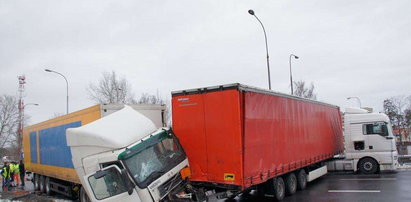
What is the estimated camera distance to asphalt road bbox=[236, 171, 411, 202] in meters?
10.3

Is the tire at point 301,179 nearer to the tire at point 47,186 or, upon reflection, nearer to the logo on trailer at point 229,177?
the logo on trailer at point 229,177

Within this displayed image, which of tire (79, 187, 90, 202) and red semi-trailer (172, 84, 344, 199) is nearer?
red semi-trailer (172, 84, 344, 199)

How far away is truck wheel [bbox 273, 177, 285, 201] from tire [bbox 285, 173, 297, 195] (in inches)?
17.9

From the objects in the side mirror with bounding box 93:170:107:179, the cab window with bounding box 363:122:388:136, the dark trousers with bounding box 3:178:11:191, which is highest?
the cab window with bounding box 363:122:388:136

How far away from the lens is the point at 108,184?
22.6 feet

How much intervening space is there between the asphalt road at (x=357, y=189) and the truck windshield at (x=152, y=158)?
410 centimetres

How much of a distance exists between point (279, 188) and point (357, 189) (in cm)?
342

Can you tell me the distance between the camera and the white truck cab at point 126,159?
675cm

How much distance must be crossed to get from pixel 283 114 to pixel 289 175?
209 centimetres

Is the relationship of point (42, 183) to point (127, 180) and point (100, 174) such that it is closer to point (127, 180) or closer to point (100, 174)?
point (100, 174)

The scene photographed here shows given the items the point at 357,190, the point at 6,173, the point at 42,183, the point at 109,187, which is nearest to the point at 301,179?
the point at 357,190

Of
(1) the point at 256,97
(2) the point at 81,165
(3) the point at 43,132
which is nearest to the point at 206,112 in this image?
(1) the point at 256,97

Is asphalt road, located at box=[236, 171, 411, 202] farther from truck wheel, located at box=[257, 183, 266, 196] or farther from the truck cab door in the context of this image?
the truck cab door

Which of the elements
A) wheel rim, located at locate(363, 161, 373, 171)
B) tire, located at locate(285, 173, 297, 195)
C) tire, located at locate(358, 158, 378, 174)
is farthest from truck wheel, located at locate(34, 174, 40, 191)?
wheel rim, located at locate(363, 161, 373, 171)
